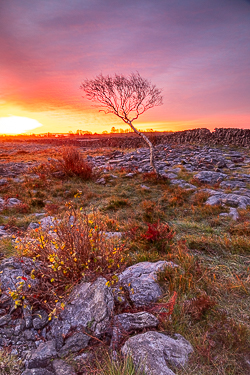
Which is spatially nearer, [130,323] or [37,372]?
[37,372]

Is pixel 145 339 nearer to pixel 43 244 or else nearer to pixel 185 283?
pixel 185 283

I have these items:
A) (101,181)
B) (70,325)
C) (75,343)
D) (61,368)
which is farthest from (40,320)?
(101,181)

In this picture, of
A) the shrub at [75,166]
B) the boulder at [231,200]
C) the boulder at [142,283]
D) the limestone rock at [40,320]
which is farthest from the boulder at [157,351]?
the shrub at [75,166]

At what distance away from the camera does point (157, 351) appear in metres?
2.18

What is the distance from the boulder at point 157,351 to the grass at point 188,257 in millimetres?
93

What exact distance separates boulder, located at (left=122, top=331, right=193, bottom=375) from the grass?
93 millimetres

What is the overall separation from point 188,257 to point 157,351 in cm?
202

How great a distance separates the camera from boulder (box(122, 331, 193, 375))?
2029 millimetres

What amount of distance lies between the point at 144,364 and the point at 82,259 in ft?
4.96

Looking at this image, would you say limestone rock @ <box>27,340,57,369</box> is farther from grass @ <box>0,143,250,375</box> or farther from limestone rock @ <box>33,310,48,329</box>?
grass @ <box>0,143,250,375</box>

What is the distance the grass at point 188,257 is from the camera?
2.34m

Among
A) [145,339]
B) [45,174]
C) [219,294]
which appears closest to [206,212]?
[219,294]

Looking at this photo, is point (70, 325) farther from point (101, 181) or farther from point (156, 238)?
point (101, 181)

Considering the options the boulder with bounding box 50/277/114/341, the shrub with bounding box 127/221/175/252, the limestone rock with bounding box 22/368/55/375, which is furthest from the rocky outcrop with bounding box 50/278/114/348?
the shrub with bounding box 127/221/175/252
